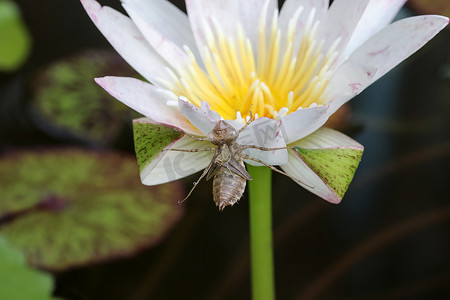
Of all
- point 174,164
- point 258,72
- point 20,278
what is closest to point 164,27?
point 258,72

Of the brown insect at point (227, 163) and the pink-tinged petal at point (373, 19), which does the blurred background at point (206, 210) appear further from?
the pink-tinged petal at point (373, 19)

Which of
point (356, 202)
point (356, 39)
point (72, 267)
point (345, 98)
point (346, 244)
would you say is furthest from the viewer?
point (356, 202)

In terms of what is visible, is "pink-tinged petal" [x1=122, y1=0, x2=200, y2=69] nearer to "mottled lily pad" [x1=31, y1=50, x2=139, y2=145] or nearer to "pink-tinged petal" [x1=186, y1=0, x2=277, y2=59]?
"pink-tinged petal" [x1=186, y1=0, x2=277, y2=59]

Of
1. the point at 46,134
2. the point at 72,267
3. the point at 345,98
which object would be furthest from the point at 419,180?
the point at 46,134

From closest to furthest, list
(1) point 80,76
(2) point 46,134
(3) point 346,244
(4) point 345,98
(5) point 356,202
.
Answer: (4) point 345,98 < (3) point 346,244 < (5) point 356,202 < (2) point 46,134 < (1) point 80,76

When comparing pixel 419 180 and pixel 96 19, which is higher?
pixel 96 19

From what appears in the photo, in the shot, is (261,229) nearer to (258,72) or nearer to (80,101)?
(258,72)

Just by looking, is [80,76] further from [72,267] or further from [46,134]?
[72,267]
